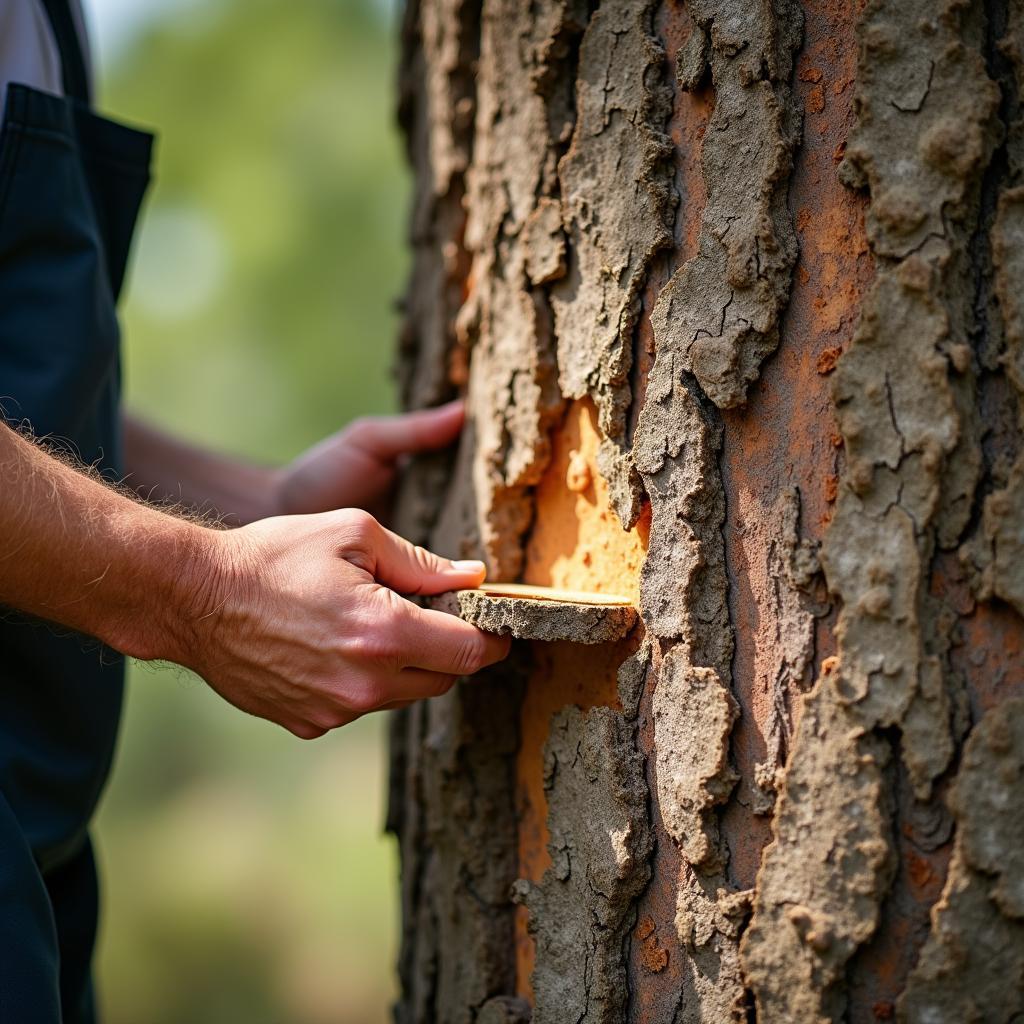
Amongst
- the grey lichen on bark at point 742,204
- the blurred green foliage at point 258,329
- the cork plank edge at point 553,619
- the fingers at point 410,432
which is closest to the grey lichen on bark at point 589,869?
the cork plank edge at point 553,619

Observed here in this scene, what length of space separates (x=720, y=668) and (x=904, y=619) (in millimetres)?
216

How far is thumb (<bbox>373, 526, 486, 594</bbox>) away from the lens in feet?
4.09

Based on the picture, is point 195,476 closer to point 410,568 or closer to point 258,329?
point 410,568

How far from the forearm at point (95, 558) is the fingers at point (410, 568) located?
204 millimetres

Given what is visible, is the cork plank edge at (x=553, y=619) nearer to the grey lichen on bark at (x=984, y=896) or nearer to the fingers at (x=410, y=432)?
the grey lichen on bark at (x=984, y=896)

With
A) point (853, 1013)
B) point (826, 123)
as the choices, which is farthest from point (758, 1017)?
point (826, 123)

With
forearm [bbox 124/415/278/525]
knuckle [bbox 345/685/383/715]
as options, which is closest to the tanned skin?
knuckle [bbox 345/685/383/715]

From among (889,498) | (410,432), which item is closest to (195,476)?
(410,432)

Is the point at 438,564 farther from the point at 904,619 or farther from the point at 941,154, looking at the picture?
the point at 941,154

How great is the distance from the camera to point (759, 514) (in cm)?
105

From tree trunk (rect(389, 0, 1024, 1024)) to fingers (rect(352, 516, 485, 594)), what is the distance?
16 cm

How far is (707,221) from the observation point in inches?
43.3

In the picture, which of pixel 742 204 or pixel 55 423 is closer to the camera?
pixel 742 204

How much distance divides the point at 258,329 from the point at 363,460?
566 cm
